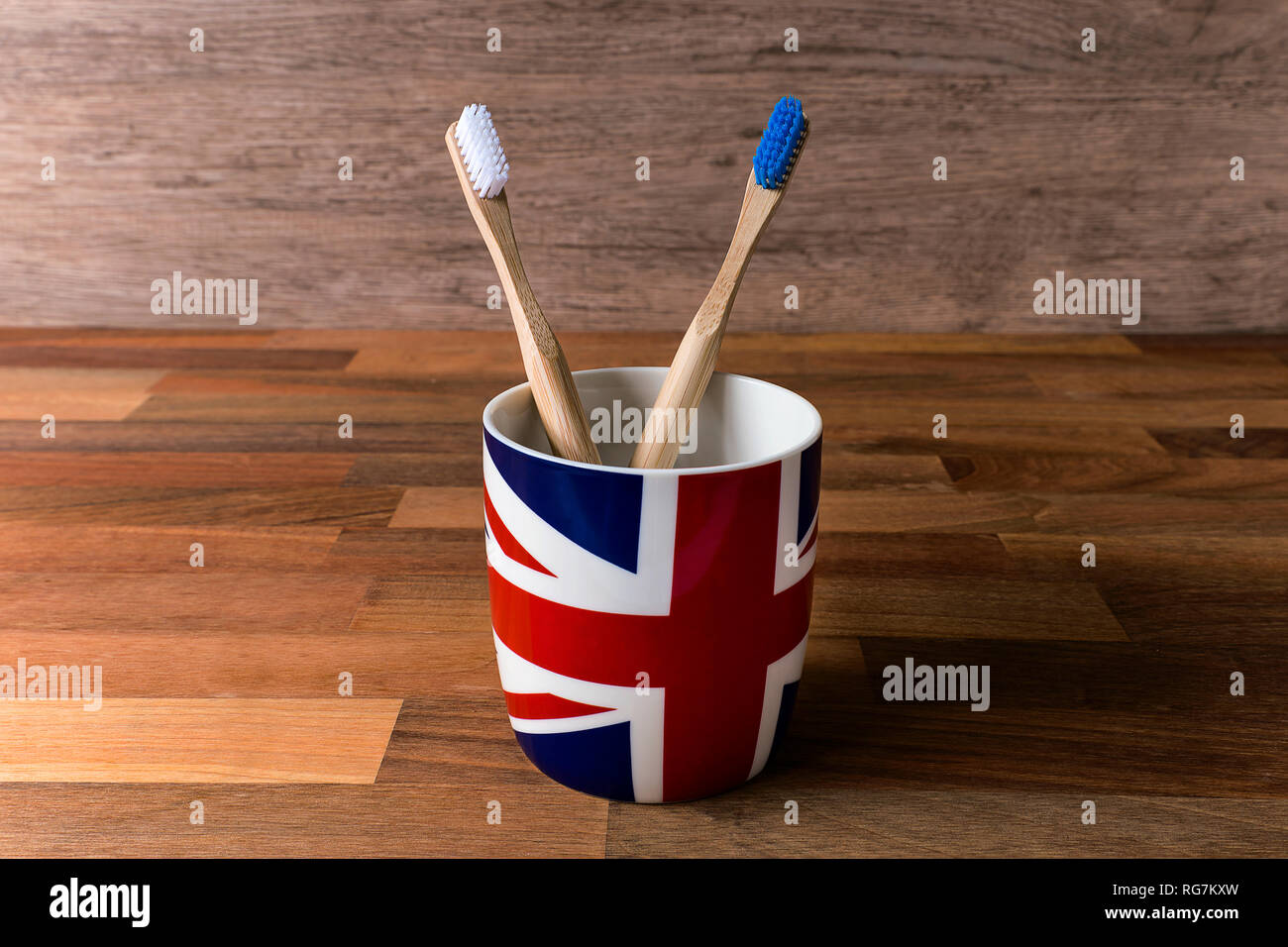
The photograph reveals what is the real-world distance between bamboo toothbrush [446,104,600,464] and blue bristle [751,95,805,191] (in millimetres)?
110

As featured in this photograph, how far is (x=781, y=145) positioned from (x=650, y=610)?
199 mm

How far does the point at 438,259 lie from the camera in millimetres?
1270

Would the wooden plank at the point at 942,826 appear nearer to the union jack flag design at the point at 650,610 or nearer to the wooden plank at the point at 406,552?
the union jack flag design at the point at 650,610

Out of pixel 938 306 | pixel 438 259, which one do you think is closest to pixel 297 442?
pixel 438 259

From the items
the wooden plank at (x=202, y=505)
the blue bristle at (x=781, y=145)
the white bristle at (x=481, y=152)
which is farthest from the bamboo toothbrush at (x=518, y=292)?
the wooden plank at (x=202, y=505)

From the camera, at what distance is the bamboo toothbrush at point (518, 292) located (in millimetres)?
452

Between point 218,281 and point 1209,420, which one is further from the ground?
point 218,281

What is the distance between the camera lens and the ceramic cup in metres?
0.41

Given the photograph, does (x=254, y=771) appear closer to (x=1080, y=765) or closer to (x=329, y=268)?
(x=1080, y=765)

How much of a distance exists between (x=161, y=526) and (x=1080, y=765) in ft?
2.00

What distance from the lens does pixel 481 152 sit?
0.45 meters

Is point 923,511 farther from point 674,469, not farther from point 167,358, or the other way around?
point 167,358

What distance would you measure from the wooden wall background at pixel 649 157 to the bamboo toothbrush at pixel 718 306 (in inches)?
31.7

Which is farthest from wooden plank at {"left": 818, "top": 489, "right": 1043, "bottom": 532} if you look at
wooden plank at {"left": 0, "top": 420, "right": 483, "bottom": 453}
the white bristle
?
the white bristle
